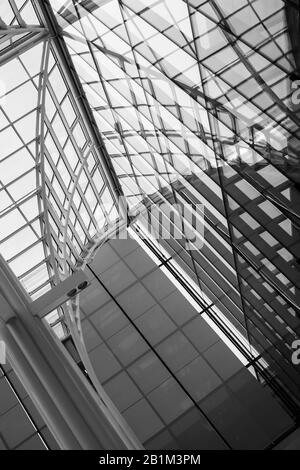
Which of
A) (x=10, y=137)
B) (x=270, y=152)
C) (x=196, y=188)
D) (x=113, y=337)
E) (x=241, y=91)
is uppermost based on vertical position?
(x=10, y=137)

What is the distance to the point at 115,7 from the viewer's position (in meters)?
20.8

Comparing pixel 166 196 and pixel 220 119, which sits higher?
pixel 166 196

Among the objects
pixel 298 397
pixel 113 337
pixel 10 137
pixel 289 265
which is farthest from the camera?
pixel 113 337

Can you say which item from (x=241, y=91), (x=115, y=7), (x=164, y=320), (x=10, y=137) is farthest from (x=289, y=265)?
(x=164, y=320)

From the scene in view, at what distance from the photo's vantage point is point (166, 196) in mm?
30234

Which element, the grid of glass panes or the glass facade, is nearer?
the grid of glass panes

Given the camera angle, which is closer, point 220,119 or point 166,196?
point 220,119

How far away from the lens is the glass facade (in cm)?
1553

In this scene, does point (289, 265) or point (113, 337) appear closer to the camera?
point (289, 265)

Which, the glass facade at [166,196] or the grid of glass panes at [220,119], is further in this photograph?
the glass facade at [166,196]

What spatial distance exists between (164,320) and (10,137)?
14948 mm

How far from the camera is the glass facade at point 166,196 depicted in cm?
1553

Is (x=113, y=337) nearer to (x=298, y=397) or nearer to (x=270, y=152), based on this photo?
(x=298, y=397)
